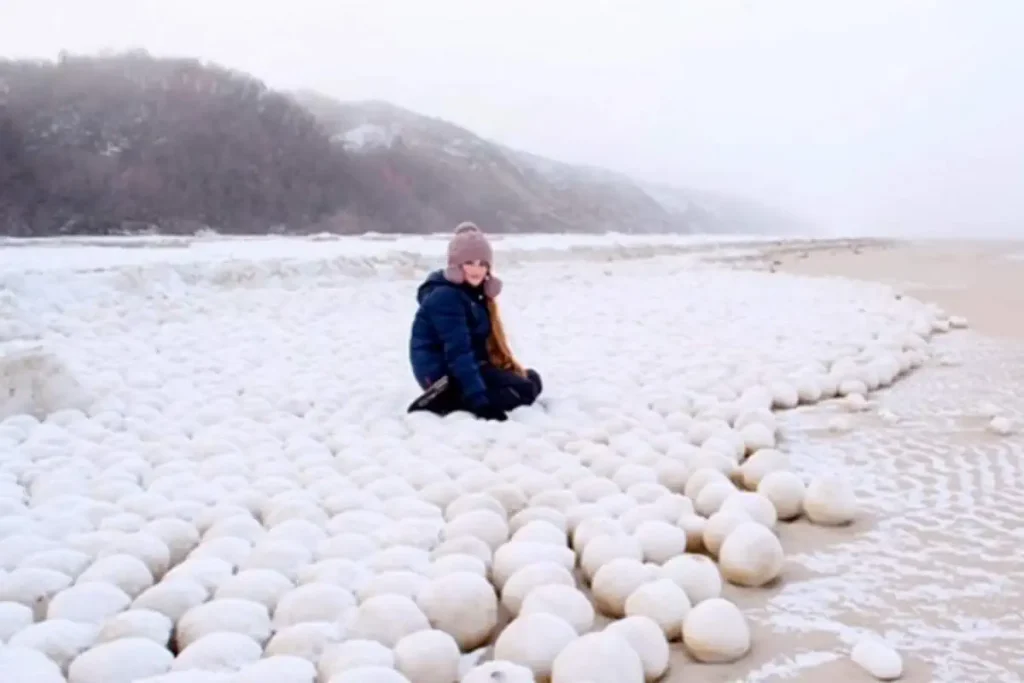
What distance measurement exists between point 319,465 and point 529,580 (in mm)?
1021

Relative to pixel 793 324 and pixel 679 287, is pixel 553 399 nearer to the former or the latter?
pixel 793 324

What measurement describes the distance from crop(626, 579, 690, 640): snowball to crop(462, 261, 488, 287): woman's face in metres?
1.87

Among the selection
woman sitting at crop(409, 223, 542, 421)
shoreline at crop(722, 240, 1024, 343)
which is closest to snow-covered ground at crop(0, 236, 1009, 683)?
woman sitting at crop(409, 223, 542, 421)

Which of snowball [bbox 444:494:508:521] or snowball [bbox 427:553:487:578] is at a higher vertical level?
snowball [bbox 444:494:508:521]

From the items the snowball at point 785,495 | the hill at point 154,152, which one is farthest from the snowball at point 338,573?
the hill at point 154,152

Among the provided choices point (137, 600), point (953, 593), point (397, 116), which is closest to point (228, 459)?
point (137, 600)

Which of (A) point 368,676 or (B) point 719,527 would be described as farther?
(B) point 719,527

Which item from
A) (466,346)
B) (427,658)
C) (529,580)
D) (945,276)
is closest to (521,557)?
(529,580)

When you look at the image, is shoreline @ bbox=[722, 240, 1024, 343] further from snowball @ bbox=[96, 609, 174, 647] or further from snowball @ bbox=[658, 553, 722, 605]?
snowball @ bbox=[96, 609, 174, 647]

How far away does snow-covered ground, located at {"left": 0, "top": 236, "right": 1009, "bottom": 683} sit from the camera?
166 centimetres

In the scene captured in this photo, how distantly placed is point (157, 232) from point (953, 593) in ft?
69.5

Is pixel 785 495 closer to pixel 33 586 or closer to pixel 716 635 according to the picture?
pixel 716 635

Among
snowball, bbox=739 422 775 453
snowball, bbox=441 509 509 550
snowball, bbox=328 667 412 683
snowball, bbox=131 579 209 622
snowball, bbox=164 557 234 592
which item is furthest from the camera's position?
snowball, bbox=739 422 775 453

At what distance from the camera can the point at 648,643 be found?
1.58 m
